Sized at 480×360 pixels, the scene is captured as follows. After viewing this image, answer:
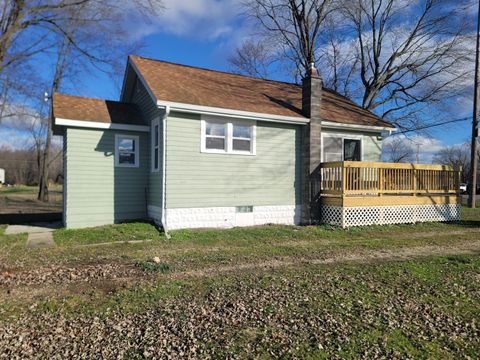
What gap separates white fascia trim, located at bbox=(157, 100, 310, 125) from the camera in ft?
32.0

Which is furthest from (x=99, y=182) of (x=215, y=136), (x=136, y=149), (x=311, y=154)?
(x=311, y=154)

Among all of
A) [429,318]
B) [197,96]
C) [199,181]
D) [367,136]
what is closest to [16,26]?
[197,96]

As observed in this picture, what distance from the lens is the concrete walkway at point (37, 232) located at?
858 cm

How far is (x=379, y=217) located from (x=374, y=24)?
17.6 metres

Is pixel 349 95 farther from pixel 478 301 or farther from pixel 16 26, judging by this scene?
pixel 478 301

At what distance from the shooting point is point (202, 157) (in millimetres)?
10469

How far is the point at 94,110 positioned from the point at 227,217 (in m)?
5.33

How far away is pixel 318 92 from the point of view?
1212 cm

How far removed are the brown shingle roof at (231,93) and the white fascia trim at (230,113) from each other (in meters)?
0.16

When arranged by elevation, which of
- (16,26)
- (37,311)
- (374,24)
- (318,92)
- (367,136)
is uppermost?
(374,24)

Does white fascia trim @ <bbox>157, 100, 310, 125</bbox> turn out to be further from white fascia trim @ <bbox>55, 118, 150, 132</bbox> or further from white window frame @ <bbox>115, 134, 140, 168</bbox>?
white window frame @ <bbox>115, 134, 140, 168</bbox>

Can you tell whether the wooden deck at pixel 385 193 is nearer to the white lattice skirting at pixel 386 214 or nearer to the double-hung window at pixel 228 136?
the white lattice skirting at pixel 386 214

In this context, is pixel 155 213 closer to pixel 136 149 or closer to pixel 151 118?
pixel 136 149

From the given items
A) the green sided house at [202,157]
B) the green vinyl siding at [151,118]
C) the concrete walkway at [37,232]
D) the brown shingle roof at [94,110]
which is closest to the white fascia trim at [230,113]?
the green sided house at [202,157]
